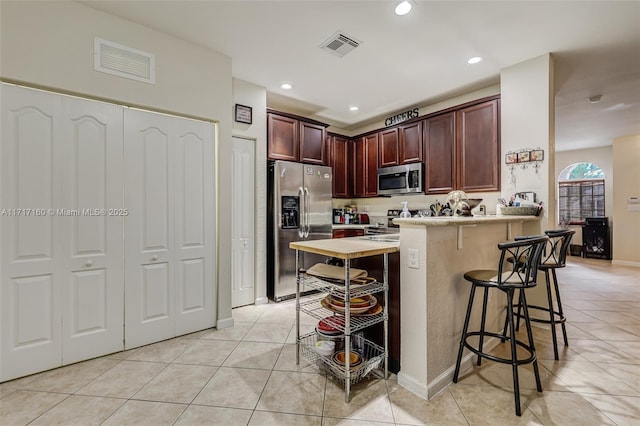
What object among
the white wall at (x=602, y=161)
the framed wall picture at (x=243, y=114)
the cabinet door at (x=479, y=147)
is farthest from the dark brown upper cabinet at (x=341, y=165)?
the white wall at (x=602, y=161)

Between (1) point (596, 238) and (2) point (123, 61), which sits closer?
(2) point (123, 61)

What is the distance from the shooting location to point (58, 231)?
218 centimetres

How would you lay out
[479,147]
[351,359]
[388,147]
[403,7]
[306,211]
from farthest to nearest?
[388,147]
[306,211]
[479,147]
[403,7]
[351,359]

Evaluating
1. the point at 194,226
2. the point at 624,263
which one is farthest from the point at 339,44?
the point at 624,263

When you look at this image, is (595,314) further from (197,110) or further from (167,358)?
(197,110)

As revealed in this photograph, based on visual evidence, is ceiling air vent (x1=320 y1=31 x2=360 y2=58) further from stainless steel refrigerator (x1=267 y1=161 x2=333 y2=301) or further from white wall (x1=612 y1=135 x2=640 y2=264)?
white wall (x1=612 y1=135 x2=640 y2=264)

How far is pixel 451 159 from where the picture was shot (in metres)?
3.80

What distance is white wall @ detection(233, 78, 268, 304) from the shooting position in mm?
3645

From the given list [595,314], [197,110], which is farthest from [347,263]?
[595,314]

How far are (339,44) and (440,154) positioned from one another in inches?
81.2

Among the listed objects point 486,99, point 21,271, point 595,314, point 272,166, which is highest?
point 486,99

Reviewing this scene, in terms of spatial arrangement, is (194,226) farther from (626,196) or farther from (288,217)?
(626,196)

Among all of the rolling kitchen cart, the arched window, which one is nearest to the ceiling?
the rolling kitchen cart

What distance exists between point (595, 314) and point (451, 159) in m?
2.46
